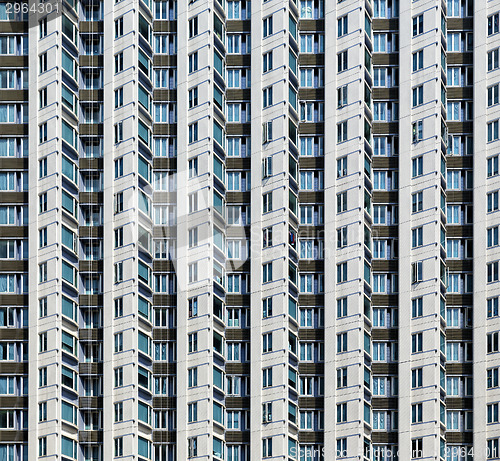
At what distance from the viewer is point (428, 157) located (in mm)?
109312

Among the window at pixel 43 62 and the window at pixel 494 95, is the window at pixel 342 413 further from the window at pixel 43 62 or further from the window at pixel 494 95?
the window at pixel 43 62

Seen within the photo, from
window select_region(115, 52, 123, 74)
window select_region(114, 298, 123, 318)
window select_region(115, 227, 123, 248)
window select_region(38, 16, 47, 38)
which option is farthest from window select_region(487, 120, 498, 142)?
window select_region(38, 16, 47, 38)

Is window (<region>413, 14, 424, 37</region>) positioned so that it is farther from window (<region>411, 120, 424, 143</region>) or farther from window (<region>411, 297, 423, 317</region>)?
window (<region>411, 297, 423, 317</region>)

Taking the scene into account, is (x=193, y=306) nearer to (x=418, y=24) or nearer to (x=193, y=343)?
(x=193, y=343)

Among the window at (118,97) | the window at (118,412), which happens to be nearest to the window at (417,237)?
the window at (118,97)

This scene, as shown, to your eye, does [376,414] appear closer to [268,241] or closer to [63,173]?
[268,241]

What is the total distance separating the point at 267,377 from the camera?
106938 millimetres

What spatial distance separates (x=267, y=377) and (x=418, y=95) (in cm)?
2346

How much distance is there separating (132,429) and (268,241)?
655 inches

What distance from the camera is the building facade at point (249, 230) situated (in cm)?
10644

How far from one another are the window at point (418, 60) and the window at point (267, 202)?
1425 cm

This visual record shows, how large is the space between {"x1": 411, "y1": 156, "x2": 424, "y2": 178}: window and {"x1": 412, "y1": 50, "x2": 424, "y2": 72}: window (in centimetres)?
674

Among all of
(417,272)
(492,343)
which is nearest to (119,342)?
(417,272)

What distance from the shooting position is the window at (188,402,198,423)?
349 feet
